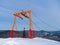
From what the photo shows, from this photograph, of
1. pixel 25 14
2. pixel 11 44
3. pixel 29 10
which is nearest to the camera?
pixel 11 44

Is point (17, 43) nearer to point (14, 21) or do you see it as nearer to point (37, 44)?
point (37, 44)

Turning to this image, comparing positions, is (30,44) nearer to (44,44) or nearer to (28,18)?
(44,44)

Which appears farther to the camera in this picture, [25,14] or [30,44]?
[25,14]

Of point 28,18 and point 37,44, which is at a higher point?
point 28,18

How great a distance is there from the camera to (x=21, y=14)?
91.5ft

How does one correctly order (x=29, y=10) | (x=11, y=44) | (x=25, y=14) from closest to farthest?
1. (x=11, y=44)
2. (x=29, y=10)
3. (x=25, y=14)

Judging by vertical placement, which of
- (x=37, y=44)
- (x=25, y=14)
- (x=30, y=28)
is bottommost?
(x=37, y=44)

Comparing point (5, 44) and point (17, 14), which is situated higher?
point (17, 14)

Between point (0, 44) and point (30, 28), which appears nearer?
point (0, 44)

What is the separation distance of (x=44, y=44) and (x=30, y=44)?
1.51 meters

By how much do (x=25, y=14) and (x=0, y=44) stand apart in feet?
30.5

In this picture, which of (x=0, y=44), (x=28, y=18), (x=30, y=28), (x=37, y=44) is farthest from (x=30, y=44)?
(x=28, y=18)

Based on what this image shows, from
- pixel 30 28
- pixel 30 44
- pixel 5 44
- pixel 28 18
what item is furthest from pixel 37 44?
pixel 28 18

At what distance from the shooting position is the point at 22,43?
19.1 meters
